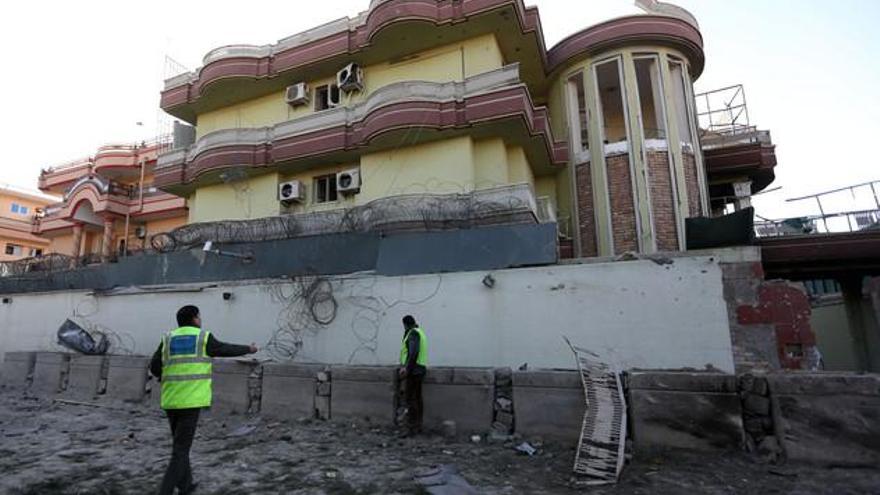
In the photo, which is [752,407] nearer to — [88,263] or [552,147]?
[552,147]

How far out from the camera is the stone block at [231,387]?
7676mm

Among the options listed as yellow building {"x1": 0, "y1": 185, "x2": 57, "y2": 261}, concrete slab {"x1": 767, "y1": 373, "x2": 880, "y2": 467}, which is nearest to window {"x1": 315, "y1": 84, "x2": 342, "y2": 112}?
concrete slab {"x1": 767, "y1": 373, "x2": 880, "y2": 467}

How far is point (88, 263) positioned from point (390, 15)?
1226 centimetres

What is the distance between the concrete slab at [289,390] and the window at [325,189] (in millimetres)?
7528

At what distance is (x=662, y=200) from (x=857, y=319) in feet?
18.5

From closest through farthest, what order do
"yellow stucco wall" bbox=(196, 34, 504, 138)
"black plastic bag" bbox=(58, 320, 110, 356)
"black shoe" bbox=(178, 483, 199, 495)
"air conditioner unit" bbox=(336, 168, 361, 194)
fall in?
"black shoe" bbox=(178, 483, 199, 495), "black plastic bag" bbox=(58, 320, 110, 356), "yellow stucco wall" bbox=(196, 34, 504, 138), "air conditioner unit" bbox=(336, 168, 361, 194)

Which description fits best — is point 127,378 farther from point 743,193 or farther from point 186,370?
point 743,193

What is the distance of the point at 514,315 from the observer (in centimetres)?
817

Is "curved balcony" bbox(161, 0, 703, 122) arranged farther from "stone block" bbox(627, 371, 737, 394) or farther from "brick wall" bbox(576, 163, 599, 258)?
"stone block" bbox(627, 371, 737, 394)

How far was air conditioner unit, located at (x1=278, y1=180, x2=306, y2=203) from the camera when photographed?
1403 cm

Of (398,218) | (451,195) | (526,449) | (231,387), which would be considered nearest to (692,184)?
(451,195)

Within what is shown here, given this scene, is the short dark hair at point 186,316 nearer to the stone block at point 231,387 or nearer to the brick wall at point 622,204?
the stone block at point 231,387

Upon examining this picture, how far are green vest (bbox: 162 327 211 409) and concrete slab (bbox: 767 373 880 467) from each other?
5.80 metres

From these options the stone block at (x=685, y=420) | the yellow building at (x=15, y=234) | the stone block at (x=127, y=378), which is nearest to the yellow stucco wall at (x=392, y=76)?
the stone block at (x=127, y=378)
